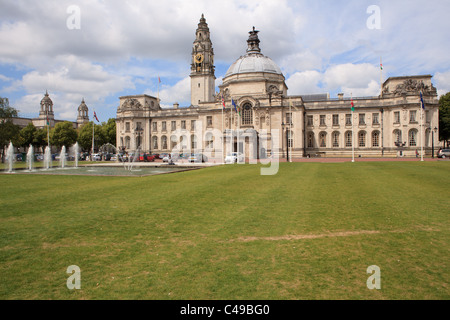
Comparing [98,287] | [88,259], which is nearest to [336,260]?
[98,287]

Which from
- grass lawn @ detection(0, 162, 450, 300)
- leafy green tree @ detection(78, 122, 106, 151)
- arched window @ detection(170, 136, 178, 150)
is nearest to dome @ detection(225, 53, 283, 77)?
arched window @ detection(170, 136, 178, 150)

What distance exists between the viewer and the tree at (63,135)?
310ft

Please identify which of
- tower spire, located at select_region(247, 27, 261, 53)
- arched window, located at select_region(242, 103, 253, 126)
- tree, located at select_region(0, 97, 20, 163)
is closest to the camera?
tree, located at select_region(0, 97, 20, 163)

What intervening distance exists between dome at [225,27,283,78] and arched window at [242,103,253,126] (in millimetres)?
9798

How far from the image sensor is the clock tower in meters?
85.6

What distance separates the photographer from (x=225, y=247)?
23.2 feet

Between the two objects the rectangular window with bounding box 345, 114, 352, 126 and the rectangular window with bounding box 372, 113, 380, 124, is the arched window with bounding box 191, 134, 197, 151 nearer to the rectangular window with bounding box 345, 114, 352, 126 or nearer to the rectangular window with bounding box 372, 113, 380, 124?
the rectangular window with bounding box 345, 114, 352, 126

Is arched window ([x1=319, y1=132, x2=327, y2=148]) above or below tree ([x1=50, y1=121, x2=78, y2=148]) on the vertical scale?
below

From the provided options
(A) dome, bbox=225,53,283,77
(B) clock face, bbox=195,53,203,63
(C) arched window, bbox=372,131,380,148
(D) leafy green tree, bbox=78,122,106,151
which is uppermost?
(B) clock face, bbox=195,53,203,63

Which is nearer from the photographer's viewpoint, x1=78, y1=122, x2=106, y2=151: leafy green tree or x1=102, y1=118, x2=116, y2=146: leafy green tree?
x1=78, y1=122, x2=106, y2=151: leafy green tree

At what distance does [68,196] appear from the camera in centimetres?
1345

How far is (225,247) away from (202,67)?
8390 centimetres

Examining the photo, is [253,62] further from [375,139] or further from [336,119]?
[375,139]

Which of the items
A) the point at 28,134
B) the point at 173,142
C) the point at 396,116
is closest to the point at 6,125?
the point at 173,142
